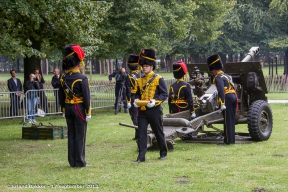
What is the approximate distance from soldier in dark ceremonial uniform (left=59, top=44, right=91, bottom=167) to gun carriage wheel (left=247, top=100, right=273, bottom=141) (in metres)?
4.54

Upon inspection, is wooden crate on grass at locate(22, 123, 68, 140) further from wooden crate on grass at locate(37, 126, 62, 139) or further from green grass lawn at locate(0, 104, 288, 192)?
green grass lawn at locate(0, 104, 288, 192)

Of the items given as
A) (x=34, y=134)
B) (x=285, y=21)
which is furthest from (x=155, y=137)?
(x=285, y=21)

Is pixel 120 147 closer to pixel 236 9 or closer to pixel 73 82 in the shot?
pixel 73 82

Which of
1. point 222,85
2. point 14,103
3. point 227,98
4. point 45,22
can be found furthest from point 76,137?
point 14,103

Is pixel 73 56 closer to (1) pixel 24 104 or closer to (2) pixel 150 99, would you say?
(2) pixel 150 99

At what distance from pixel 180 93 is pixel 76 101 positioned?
12.0 feet

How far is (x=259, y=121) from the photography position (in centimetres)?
1434

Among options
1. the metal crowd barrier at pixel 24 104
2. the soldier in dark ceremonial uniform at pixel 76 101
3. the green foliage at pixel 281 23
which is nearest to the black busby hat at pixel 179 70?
the soldier in dark ceremonial uniform at pixel 76 101

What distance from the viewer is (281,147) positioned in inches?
529

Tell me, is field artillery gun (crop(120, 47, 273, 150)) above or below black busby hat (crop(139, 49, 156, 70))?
below

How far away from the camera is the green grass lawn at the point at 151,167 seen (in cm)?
955

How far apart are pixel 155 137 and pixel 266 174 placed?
3.15 m

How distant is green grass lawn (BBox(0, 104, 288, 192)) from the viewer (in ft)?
31.3

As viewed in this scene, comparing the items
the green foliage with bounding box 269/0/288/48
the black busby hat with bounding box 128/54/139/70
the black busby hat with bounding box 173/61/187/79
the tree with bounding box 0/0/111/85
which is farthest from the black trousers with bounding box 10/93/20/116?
the green foliage with bounding box 269/0/288/48
